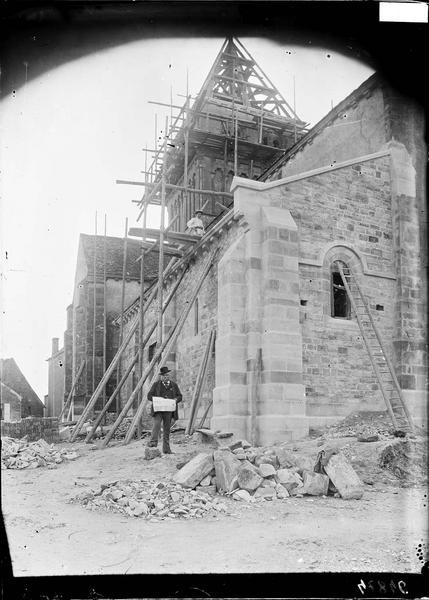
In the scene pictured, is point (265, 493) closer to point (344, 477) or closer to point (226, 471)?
point (226, 471)

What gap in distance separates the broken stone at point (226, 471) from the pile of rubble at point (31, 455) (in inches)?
194

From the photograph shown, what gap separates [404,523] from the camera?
7.14 meters

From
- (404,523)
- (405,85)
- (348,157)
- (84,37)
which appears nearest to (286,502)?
(404,523)

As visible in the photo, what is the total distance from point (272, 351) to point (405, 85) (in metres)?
5.86

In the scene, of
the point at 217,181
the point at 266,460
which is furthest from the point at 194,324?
the point at 217,181

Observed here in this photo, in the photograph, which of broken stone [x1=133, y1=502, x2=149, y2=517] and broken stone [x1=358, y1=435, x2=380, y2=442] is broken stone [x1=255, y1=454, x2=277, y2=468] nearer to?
broken stone [x1=358, y1=435, x2=380, y2=442]

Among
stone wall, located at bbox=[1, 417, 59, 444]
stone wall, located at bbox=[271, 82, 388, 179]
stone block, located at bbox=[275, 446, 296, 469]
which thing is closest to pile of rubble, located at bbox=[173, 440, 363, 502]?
stone block, located at bbox=[275, 446, 296, 469]

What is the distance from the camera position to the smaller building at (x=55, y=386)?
2789cm

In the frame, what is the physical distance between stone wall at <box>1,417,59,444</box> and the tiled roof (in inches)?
422

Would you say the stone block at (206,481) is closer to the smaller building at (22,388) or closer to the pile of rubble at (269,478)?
the pile of rubble at (269,478)

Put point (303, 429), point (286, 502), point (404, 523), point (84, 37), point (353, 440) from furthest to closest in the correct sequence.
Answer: point (303, 429) → point (353, 440) → point (286, 502) → point (404, 523) → point (84, 37)

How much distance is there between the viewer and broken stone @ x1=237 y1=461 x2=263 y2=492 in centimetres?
817

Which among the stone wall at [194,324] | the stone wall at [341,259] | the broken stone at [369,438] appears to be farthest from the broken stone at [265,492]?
the stone wall at [194,324]

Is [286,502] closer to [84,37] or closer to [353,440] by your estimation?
[353,440]
